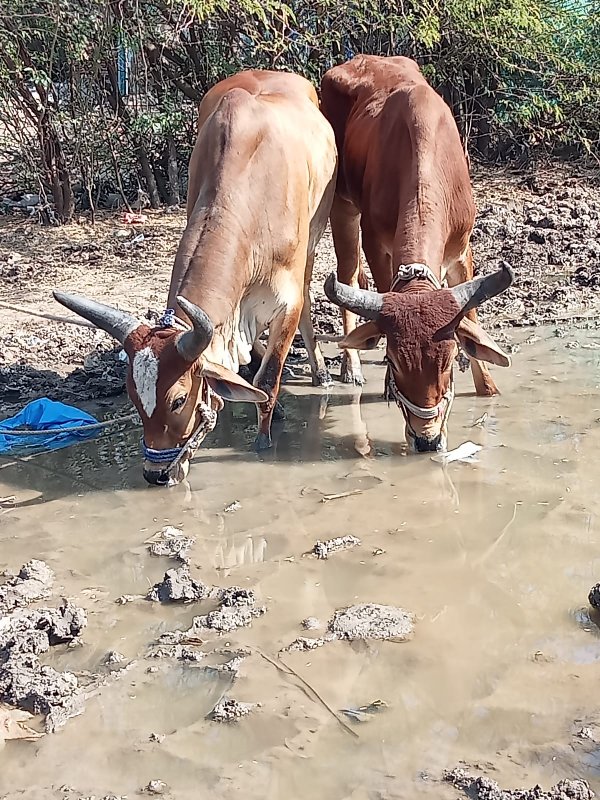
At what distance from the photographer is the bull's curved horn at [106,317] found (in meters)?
4.95

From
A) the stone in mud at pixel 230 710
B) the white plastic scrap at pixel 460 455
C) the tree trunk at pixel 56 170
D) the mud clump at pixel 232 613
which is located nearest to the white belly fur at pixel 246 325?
the white plastic scrap at pixel 460 455

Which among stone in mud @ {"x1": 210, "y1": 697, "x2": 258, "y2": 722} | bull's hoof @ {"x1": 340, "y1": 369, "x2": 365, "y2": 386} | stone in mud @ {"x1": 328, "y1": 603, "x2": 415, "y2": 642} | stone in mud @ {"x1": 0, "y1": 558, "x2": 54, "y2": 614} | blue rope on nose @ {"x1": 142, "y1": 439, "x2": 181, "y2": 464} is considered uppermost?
blue rope on nose @ {"x1": 142, "y1": 439, "x2": 181, "y2": 464}

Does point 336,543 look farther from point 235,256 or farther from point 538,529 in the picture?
point 235,256

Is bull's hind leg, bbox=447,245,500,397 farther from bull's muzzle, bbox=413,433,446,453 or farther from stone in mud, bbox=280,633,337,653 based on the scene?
stone in mud, bbox=280,633,337,653

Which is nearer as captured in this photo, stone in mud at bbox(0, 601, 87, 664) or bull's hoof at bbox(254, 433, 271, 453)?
stone in mud at bbox(0, 601, 87, 664)

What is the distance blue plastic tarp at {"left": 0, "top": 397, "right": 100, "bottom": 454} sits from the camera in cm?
583

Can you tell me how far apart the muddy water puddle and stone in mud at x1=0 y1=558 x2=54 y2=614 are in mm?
68

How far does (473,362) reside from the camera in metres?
6.21

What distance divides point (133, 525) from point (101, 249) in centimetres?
480

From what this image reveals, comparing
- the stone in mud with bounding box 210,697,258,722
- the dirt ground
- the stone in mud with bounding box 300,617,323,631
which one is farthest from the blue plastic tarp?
the stone in mud with bounding box 210,697,258,722

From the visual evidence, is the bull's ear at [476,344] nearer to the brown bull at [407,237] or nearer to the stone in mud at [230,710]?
the brown bull at [407,237]

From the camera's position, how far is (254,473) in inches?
213

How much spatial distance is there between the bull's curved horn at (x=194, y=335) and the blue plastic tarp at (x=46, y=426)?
1.44m

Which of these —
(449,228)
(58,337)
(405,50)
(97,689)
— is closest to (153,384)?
(97,689)
